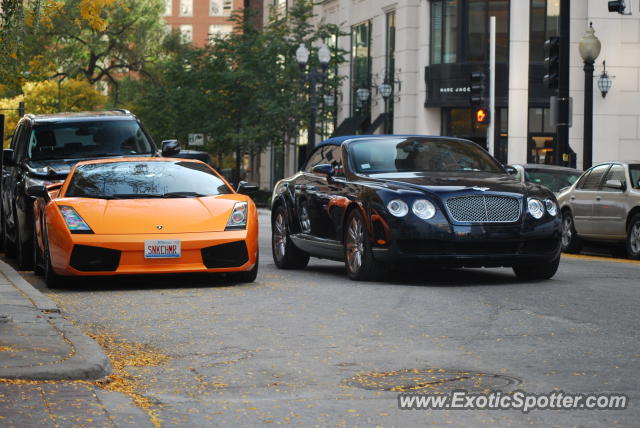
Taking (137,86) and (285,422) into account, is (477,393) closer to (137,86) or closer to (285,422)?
(285,422)

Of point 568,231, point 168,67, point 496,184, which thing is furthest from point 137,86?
point 496,184

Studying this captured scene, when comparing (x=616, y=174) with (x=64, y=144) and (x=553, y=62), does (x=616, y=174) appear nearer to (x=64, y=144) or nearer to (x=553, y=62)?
(x=553, y=62)

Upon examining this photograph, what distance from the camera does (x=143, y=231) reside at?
40.3ft

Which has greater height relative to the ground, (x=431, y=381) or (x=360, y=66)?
(x=360, y=66)

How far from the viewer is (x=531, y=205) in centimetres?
1302

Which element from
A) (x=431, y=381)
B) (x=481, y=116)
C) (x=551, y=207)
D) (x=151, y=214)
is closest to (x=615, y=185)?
(x=551, y=207)

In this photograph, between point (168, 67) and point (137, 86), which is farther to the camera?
point (137, 86)

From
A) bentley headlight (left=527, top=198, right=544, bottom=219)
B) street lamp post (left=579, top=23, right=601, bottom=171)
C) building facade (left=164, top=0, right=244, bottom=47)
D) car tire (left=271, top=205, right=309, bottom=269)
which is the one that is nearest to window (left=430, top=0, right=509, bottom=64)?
street lamp post (left=579, top=23, right=601, bottom=171)

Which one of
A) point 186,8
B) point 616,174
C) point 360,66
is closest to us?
point 616,174

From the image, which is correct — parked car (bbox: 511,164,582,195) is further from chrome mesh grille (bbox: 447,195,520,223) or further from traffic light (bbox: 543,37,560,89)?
chrome mesh grille (bbox: 447,195,520,223)

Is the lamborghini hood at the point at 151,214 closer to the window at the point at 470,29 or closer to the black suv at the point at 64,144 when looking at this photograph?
the black suv at the point at 64,144

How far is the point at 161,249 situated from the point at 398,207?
2.38 m

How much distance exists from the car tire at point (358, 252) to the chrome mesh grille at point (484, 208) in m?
0.98

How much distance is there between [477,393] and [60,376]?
2.24m
